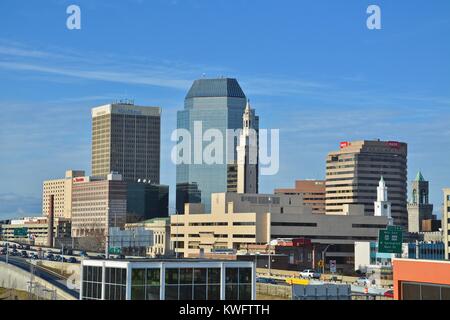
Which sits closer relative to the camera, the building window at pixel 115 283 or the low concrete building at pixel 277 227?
the building window at pixel 115 283

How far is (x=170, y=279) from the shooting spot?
50438mm

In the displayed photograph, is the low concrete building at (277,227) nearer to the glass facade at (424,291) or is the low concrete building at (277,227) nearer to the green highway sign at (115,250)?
the green highway sign at (115,250)

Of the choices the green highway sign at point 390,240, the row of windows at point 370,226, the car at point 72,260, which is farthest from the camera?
the row of windows at point 370,226

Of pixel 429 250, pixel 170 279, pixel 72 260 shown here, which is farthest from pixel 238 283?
pixel 429 250

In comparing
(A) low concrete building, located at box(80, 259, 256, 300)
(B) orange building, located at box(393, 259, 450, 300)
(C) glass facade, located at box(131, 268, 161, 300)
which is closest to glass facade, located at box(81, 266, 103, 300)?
(A) low concrete building, located at box(80, 259, 256, 300)

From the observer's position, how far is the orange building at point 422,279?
37.0 metres

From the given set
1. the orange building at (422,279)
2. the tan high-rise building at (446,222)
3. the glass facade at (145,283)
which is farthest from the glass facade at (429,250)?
the orange building at (422,279)

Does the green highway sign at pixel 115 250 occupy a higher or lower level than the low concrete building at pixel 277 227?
lower

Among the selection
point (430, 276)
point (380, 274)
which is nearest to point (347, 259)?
point (380, 274)

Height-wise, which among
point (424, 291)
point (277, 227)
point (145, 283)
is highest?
point (277, 227)

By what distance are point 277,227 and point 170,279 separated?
13529 centimetres

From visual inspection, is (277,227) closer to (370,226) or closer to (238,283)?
(370,226)

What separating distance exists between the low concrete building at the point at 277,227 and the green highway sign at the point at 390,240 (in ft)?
197

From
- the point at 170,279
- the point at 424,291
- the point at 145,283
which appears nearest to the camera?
the point at 424,291
